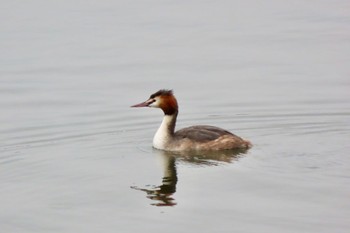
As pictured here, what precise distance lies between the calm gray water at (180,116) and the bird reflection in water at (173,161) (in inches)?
1.6

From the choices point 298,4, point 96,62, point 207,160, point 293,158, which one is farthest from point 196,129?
point 298,4

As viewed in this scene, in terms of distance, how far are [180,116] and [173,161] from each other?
300 centimetres

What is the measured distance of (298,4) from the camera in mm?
31797

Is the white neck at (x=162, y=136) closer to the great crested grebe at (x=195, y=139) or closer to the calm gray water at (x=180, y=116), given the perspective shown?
the great crested grebe at (x=195, y=139)

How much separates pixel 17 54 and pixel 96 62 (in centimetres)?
205

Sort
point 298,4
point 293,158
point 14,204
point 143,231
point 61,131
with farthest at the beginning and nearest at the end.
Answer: point 298,4
point 61,131
point 293,158
point 14,204
point 143,231

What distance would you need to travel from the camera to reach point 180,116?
792 inches

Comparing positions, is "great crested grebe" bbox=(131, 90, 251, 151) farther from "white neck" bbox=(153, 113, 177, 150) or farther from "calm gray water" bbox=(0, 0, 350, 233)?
"calm gray water" bbox=(0, 0, 350, 233)

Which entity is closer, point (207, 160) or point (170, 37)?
point (207, 160)

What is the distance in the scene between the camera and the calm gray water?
14.2 metres

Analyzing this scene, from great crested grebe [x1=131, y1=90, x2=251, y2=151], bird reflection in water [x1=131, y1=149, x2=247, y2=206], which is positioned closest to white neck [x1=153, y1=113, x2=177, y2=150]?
great crested grebe [x1=131, y1=90, x2=251, y2=151]

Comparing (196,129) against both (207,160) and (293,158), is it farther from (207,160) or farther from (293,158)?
(293,158)

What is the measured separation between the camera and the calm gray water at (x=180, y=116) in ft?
46.6

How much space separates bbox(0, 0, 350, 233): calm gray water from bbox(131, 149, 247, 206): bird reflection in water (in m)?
0.04
